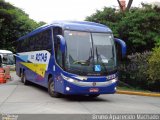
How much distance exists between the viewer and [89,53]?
16078 millimetres

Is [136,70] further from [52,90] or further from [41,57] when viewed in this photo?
[52,90]

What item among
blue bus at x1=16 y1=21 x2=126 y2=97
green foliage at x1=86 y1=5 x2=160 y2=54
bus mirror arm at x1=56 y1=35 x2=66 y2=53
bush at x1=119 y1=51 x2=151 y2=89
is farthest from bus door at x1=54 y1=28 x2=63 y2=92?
green foliage at x1=86 y1=5 x2=160 y2=54

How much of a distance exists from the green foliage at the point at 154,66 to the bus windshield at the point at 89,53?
216 inches

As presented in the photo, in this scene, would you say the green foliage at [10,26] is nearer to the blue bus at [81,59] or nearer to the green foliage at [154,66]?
the green foliage at [154,66]

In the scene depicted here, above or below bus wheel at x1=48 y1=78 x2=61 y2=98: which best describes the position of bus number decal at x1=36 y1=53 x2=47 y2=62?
above

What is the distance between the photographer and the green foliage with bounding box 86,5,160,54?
26.2 m

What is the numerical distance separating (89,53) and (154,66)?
6.82 meters

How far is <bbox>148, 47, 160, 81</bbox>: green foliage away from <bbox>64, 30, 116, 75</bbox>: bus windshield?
18.0 ft

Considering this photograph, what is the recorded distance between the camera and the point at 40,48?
2034 centimetres

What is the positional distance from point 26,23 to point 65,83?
1777 inches

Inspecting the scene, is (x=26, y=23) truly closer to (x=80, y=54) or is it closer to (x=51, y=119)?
(x=80, y=54)

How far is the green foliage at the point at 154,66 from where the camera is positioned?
70.4ft

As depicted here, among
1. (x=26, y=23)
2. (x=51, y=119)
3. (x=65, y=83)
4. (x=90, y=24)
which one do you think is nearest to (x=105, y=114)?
(x=51, y=119)

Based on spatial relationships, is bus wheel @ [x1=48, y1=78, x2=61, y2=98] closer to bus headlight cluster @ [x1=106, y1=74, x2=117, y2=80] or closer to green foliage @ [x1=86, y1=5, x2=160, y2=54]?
bus headlight cluster @ [x1=106, y1=74, x2=117, y2=80]
